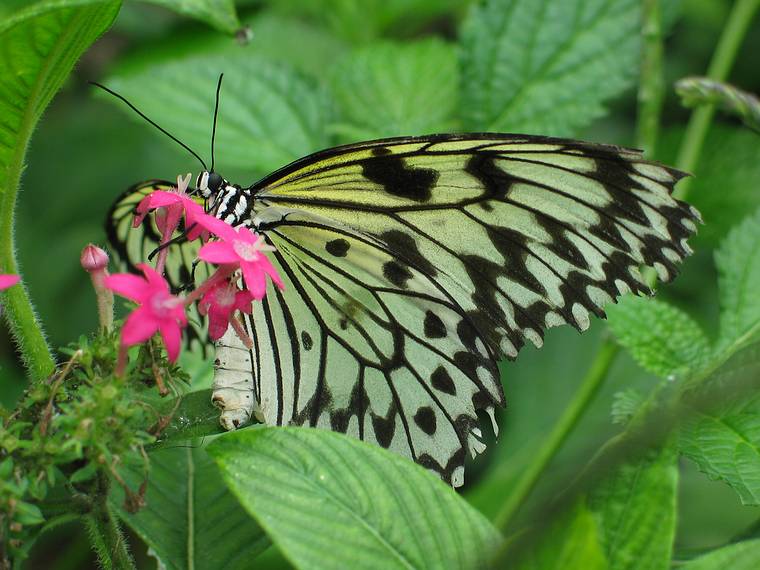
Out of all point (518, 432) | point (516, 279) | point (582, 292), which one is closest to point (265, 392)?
point (516, 279)

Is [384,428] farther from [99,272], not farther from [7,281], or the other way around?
[7,281]

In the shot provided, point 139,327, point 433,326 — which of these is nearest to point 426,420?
point 433,326

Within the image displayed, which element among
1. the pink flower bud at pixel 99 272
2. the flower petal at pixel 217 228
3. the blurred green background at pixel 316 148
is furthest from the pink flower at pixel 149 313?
the blurred green background at pixel 316 148

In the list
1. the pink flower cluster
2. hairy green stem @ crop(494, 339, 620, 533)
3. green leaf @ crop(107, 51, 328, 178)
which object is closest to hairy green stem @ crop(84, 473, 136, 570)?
the pink flower cluster

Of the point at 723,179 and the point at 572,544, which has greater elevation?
the point at 723,179

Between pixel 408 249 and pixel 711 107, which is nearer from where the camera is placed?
pixel 408 249

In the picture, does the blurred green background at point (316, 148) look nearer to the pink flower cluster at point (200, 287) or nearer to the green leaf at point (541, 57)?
the green leaf at point (541, 57)
